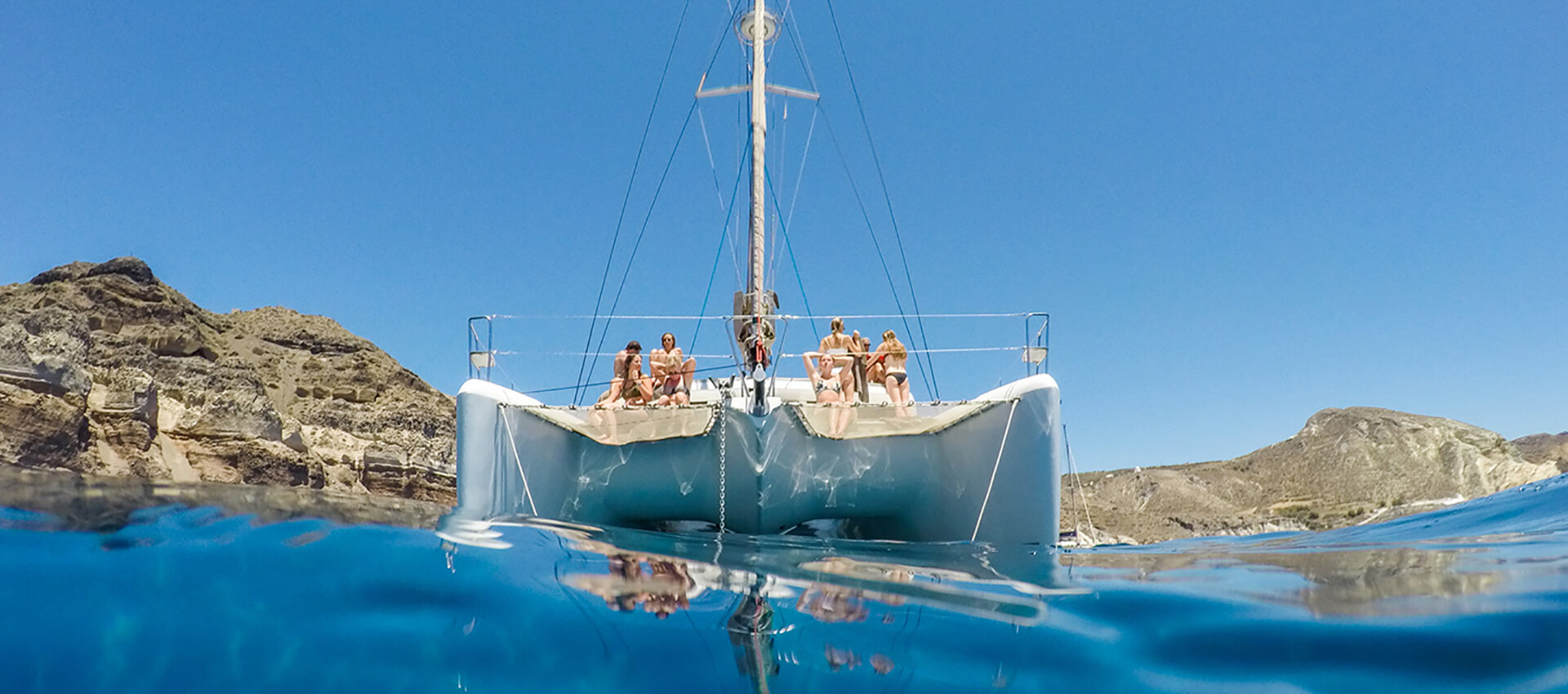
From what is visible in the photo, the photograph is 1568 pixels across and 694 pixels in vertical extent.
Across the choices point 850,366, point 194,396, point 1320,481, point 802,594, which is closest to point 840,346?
point 850,366

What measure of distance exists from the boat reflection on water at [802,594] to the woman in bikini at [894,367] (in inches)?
79.9

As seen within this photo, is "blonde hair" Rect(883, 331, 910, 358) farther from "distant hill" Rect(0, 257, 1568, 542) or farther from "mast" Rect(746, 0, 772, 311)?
"distant hill" Rect(0, 257, 1568, 542)

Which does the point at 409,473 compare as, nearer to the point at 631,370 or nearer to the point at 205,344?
the point at 205,344

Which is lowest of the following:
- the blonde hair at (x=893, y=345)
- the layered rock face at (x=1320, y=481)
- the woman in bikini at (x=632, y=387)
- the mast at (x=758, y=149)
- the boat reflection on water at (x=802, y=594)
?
the layered rock face at (x=1320, y=481)

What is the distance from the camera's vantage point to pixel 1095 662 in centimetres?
274

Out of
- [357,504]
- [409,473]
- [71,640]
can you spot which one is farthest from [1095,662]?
[409,473]

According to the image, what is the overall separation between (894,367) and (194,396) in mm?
20954

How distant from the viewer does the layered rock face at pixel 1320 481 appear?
27.2 metres

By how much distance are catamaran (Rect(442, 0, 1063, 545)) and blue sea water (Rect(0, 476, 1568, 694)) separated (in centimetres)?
243

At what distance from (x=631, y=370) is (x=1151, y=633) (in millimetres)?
4796

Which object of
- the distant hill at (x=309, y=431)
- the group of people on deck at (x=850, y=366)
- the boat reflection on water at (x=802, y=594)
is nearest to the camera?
the boat reflection on water at (x=802, y=594)

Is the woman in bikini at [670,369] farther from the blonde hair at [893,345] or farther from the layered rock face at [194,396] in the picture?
the layered rock face at [194,396]

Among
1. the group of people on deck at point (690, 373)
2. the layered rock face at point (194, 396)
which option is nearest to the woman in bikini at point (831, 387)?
the group of people on deck at point (690, 373)

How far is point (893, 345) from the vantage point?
7.14 metres
